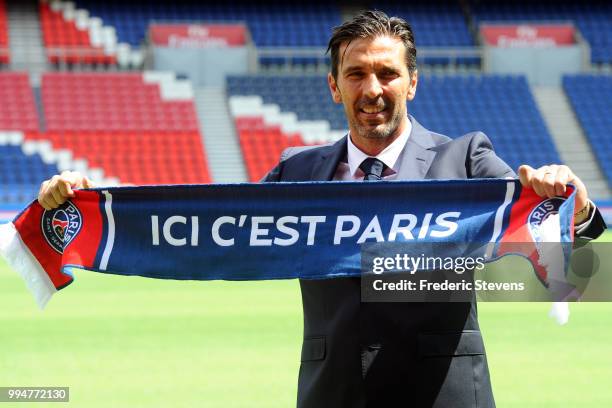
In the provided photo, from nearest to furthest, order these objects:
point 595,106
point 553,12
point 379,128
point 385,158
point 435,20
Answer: point 379,128, point 385,158, point 595,106, point 435,20, point 553,12

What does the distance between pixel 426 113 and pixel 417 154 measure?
78.2 ft

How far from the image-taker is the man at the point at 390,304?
99.6 inches

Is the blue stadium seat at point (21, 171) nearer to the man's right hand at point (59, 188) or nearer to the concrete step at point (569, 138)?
the concrete step at point (569, 138)

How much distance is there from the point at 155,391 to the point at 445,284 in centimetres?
403

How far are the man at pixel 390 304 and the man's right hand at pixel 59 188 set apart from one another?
2.75ft

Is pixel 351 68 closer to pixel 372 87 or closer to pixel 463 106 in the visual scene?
pixel 372 87

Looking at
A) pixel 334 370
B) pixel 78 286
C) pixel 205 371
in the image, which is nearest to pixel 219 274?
pixel 334 370

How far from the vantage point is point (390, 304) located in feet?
8.45

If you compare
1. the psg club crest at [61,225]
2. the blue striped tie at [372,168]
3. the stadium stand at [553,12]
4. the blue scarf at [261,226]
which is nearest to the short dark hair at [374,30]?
the blue striped tie at [372,168]

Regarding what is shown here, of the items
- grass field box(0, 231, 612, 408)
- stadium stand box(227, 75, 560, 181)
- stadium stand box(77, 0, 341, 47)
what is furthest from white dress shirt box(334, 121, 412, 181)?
stadium stand box(77, 0, 341, 47)

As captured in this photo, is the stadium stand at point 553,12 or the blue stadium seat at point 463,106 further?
the stadium stand at point 553,12

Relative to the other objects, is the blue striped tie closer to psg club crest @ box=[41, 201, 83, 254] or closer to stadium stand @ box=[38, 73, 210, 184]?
psg club crest @ box=[41, 201, 83, 254]

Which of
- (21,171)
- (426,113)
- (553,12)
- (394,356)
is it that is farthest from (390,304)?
(553,12)

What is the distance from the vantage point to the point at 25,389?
6.45 m
